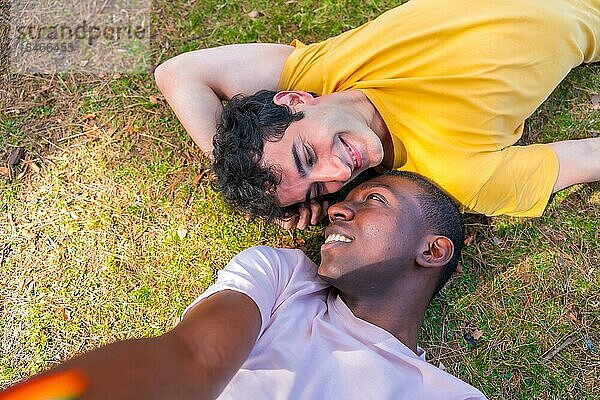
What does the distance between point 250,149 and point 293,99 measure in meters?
0.41

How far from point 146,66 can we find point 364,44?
1764 mm

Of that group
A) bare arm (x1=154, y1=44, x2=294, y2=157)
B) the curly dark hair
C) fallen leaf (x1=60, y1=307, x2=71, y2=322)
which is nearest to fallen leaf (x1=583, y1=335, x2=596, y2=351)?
the curly dark hair

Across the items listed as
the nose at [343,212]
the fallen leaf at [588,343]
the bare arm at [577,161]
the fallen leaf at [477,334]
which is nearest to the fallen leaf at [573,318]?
the fallen leaf at [588,343]

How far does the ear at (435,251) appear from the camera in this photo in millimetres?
3334

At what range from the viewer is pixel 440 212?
3.39m

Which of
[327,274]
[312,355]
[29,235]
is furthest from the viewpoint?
[29,235]

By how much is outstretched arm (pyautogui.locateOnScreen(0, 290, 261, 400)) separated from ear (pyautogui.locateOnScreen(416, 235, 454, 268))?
1.15m

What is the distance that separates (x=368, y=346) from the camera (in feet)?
10.9

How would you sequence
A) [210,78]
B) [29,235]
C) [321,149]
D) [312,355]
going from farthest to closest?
1. [29,235]
2. [210,78]
3. [312,355]
4. [321,149]

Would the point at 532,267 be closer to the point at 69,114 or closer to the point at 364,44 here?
the point at 364,44

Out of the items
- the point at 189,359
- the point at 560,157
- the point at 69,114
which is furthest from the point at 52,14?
the point at 560,157

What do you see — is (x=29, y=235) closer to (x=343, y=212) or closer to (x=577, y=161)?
(x=343, y=212)

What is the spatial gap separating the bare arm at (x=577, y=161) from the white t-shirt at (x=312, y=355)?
5.20 ft

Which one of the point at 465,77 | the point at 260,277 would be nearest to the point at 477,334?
the point at 260,277
